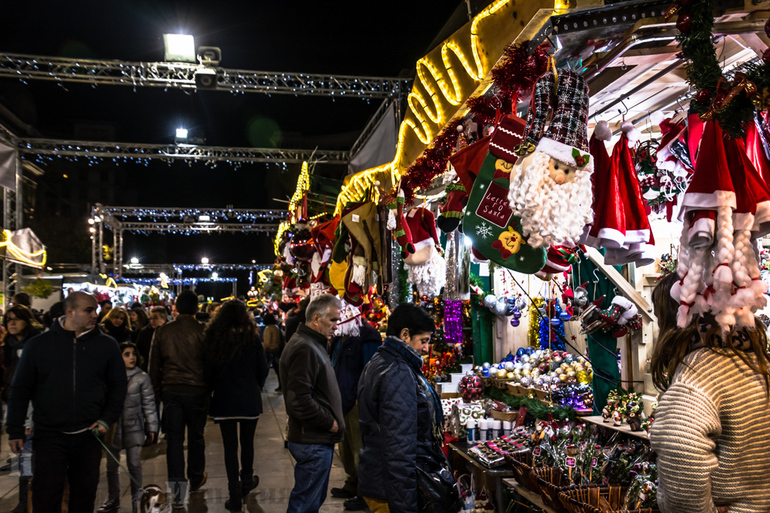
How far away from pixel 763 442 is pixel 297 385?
2.93 metres

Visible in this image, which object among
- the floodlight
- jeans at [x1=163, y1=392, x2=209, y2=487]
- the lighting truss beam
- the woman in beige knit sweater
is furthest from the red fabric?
the lighting truss beam

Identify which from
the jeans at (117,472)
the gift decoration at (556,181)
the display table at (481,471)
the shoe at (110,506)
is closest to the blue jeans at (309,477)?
the display table at (481,471)

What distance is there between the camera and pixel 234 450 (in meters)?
5.62

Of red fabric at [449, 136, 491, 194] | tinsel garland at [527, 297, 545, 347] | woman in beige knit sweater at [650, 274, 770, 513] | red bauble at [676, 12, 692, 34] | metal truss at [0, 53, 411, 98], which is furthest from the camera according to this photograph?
metal truss at [0, 53, 411, 98]

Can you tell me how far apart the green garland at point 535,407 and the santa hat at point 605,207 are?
233cm

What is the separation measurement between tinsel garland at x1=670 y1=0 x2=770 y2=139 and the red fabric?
1.05 meters

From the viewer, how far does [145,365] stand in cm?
772

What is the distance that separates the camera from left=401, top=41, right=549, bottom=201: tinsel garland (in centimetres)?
269

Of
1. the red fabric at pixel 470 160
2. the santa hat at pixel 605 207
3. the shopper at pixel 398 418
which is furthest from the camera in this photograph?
the shopper at pixel 398 418

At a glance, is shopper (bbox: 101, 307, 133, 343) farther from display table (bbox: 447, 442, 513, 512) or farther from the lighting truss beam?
the lighting truss beam

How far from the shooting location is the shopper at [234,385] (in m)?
5.55

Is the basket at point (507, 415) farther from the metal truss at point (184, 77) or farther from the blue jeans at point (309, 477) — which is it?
the metal truss at point (184, 77)

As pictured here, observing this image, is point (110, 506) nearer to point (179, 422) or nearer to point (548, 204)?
point (179, 422)

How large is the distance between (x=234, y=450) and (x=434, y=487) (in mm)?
2990
